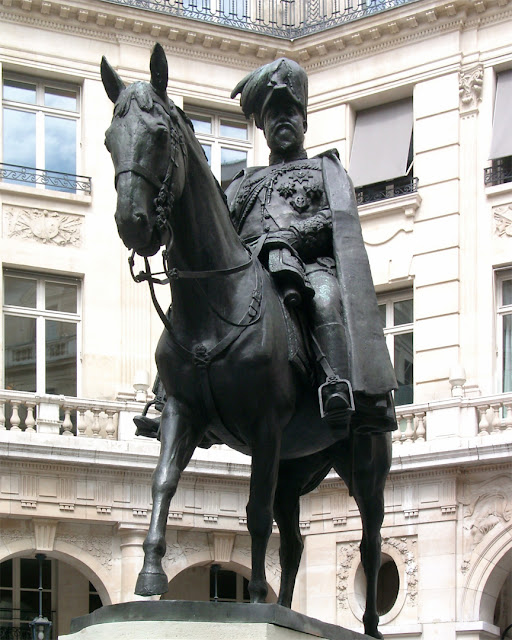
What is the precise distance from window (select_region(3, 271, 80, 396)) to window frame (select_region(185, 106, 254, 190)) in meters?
2.99

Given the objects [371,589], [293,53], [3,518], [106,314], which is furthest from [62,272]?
[371,589]

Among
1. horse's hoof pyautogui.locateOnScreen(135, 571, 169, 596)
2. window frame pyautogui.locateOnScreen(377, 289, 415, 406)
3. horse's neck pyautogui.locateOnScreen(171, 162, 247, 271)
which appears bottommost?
horse's hoof pyautogui.locateOnScreen(135, 571, 169, 596)

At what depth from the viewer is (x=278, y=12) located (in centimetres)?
2456

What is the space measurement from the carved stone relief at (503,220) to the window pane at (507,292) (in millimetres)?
648

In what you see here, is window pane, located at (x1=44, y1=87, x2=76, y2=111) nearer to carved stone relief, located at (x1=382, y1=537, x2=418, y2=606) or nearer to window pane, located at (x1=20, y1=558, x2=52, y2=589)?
window pane, located at (x1=20, y1=558, x2=52, y2=589)

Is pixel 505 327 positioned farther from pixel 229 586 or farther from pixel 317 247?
pixel 317 247

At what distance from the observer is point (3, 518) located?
67.8ft

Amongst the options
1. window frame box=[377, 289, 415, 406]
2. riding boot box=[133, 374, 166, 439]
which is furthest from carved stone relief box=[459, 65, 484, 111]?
riding boot box=[133, 374, 166, 439]

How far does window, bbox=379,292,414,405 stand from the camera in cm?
2239

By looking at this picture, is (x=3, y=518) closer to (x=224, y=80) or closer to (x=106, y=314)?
(x=106, y=314)

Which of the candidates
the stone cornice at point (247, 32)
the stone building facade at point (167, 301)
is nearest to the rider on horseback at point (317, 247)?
the stone building facade at point (167, 301)

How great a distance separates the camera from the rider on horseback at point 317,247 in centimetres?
766

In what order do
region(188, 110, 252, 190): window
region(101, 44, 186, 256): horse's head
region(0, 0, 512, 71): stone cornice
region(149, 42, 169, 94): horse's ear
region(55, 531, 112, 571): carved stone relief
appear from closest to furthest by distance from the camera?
region(101, 44, 186, 256): horse's head, region(149, 42, 169, 94): horse's ear, region(55, 531, 112, 571): carved stone relief, region(0, 0, 512, 71): stone cornice, region(188, 110, 252, 190): window

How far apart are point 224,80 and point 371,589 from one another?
1628cm
